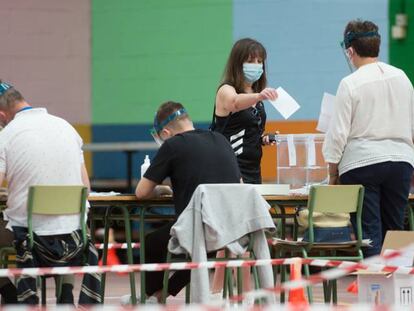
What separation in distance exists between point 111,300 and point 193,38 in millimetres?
3009

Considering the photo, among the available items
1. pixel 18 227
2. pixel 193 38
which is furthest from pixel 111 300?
pixel 193 38

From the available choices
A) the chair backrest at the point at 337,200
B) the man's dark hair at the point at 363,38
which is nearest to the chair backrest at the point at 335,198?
the chair backrest at the point at 337,200

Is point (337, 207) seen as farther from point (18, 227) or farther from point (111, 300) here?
point (111, 300)

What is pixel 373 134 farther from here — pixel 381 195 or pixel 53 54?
pixel 53 54

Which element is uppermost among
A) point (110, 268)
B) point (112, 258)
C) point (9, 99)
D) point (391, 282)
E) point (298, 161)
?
point (9, 99)

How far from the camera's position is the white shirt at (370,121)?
5719 millimetres

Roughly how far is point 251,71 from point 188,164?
84 centimetres

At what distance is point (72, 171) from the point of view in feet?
18.3

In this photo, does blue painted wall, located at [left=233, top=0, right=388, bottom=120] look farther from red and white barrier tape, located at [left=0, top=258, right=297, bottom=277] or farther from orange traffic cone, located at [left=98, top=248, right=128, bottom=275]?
red and white barrier tape, located at [left=0, top=258, right=297, bottom=277]

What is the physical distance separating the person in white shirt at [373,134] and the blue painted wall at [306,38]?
3634mm

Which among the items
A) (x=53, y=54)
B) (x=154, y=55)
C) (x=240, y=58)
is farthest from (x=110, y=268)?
(x=53, y=54)

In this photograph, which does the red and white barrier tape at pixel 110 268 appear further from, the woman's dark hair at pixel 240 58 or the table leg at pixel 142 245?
the woman's dark hair at pixel 240 58

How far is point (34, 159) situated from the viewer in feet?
17.9

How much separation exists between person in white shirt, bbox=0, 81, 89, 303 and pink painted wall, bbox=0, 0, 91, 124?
4559 mm
